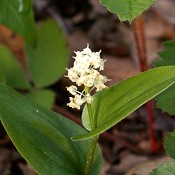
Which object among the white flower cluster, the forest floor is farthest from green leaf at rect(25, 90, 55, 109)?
the white flower cluster

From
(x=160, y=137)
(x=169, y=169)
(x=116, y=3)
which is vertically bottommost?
(x=160, y=137)

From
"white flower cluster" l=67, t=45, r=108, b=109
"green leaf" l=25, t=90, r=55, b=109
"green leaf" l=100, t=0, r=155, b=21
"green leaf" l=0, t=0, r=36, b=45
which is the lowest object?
"green leaf" l=25, t=90, r=55, b=109

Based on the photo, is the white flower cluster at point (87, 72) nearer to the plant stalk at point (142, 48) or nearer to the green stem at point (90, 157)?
the green stem at point (90, 157)

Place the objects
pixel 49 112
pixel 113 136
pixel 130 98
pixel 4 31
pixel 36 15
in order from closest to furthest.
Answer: pixel 130 98 < pixel 49 112 < pixel 113 136 < pixel 4 31 < pixel 36 15

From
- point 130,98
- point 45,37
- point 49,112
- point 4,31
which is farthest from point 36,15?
point 130,98

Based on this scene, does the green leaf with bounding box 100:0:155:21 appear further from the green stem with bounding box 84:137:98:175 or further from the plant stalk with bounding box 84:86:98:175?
the green stem with bounding box 84:137:98:175

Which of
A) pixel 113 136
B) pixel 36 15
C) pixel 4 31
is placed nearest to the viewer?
pixel 113 136

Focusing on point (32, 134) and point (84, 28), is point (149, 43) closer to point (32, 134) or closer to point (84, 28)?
point (84, 28)

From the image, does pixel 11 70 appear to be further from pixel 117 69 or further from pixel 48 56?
pixel 117 69
